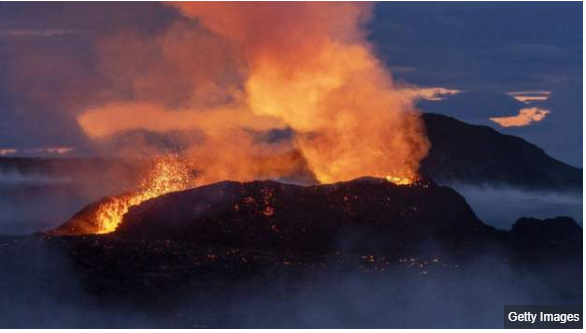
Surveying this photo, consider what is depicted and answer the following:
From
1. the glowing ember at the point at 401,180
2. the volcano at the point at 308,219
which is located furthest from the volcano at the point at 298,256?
the glowing ember at the point at 401,180

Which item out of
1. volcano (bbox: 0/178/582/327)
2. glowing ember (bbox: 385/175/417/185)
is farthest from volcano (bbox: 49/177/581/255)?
glowing ember (bbox: 385/175/417/185)

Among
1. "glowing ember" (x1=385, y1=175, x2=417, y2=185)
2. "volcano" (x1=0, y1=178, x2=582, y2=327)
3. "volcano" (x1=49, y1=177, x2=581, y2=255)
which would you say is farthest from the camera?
"glowing ember" (x1=385, y1=175, x2=417, y2=185)

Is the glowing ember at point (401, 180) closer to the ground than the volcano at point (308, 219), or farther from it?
farther from it

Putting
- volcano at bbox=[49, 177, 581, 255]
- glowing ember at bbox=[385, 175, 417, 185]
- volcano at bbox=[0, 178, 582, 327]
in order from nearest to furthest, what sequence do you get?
Result: volcano at bbox=[0, 178, 582, 327], volcano at bbox=[49, 177, 581, 255], glowing ember at bbox=[385, 175, 417, 185]

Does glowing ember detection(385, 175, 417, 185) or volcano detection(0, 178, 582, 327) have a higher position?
glowing ember detection(385, 175, 417, 185)

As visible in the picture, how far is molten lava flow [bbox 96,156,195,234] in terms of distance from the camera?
204 feet

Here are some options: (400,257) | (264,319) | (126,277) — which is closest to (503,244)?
(400,257)

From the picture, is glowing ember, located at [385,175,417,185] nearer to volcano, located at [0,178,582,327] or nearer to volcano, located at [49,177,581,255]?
volcano, located at [0,178,582,327]

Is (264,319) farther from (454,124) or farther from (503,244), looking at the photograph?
(454,124)

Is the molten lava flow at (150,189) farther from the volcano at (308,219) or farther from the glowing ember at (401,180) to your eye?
the glowing ember at (401,180)

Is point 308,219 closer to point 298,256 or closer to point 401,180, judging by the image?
point 298,256

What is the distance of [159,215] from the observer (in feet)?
195

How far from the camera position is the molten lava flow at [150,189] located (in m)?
62.0

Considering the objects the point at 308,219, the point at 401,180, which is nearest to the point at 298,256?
the point at 308,219
